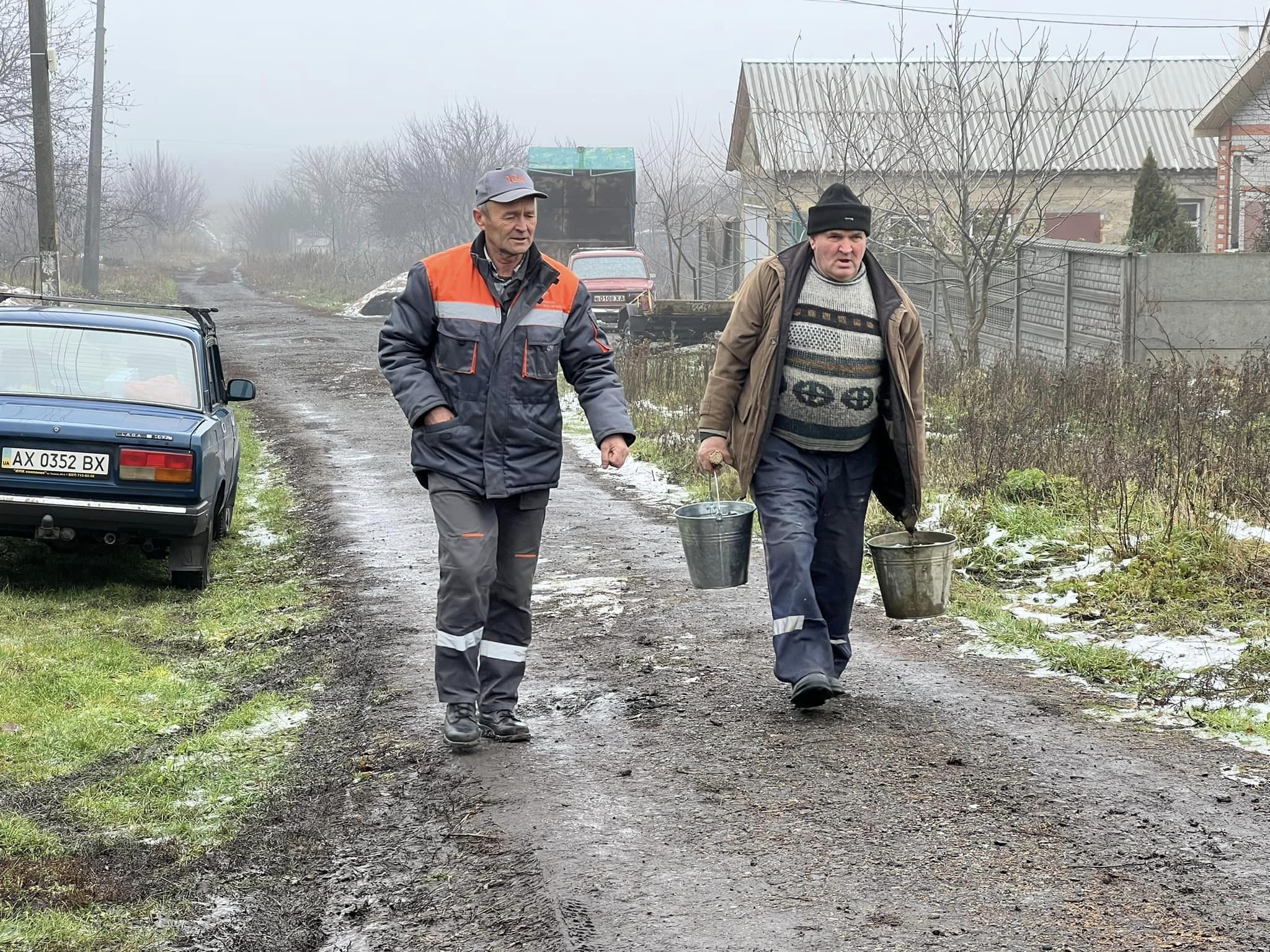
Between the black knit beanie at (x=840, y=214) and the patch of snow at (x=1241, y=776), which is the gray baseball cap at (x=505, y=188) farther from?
the patch of snow at (x=1241, y=776)

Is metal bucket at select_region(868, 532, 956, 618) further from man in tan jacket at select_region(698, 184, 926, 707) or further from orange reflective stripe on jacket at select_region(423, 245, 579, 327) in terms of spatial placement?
orange reflective stripe on jacket at select_region(423, 245, 579, 327)

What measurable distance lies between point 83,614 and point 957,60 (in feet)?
40.0

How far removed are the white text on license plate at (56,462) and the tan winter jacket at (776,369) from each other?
3491 mm

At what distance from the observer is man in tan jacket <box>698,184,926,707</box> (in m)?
5.36

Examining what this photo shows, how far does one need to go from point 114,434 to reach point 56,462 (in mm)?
313

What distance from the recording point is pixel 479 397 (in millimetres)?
5070

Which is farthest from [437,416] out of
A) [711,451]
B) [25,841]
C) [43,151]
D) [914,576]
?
[43,151]

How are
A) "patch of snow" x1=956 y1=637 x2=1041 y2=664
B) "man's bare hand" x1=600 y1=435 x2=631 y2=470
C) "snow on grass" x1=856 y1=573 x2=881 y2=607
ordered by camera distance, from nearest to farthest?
"man's bare hand" x1=600 y1=435 x2=631 y2=470 < "patch of snow" x1=956 y1=637 x2=1041 y2=664 < "snow on grass" x1=856 y1=573 x2=881 y2=607

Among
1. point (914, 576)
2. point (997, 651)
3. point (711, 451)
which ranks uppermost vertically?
point (711, 451)

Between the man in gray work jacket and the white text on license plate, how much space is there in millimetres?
2899

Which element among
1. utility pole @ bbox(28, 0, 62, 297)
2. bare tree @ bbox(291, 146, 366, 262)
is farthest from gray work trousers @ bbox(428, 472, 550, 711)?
bare tree @ bbox(291, 146, 366, 262)

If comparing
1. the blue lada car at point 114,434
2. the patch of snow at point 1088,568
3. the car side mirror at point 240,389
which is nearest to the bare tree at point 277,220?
the car side mirror at point 240,389

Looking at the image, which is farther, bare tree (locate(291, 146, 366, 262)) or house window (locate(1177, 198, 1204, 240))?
bare tree (locate(291, 146, 366, 262))

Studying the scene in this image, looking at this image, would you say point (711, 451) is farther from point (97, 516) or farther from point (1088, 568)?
point (97, 516)
